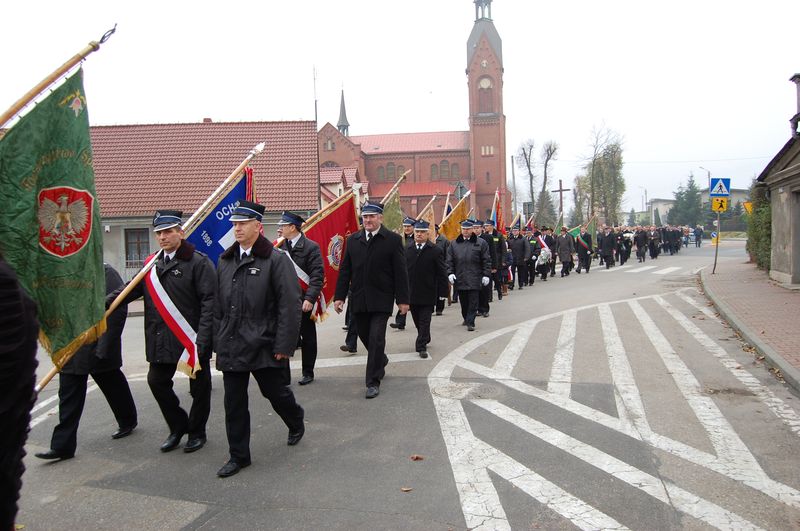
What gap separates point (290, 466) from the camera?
469 cm

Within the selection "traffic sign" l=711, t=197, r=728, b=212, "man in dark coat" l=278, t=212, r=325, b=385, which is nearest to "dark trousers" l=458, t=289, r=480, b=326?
"man in dark coat" l=278, t=212, r=325, b=385

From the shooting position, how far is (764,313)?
1094cm

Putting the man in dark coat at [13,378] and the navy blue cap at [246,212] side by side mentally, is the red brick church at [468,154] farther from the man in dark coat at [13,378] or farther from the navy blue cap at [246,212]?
the man in dark coat at [13,378]

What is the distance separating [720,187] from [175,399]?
59.1 ft

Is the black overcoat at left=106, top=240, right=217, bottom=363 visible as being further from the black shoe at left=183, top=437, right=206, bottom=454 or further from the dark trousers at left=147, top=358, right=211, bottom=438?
the black shoe at left=183, top=437, right=206, bottom=454

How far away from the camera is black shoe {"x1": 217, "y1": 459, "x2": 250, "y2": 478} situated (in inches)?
178

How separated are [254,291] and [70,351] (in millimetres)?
1278

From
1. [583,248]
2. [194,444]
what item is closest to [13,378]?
[194,444]

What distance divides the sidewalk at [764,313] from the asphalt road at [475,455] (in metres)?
0.29

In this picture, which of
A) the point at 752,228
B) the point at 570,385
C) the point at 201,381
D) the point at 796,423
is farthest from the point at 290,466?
the point at 752,228

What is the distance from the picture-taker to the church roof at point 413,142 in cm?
8194

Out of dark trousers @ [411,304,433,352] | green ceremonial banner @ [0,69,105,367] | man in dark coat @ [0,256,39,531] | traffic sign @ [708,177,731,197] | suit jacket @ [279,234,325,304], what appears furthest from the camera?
traffic sign @ [708,177,731,197]

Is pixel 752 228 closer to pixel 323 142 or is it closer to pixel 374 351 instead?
pixel 374 351

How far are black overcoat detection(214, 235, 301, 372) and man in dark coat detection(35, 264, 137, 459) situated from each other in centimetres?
119
